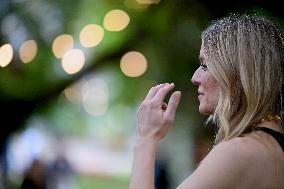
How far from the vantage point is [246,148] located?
6.84ft

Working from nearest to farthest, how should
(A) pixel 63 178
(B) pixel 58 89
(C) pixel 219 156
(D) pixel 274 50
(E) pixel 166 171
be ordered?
(C) pixel 219 156 → (D) pixel 274 50 → (B) pixel 58 89 → (E) pixel 166 171 → (A) pixel 63 178

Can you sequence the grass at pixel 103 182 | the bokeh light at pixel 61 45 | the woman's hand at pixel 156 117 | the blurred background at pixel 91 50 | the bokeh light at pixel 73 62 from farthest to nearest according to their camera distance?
the grass at pixel 103 182 < the bokeh light at pixel 61 45 < the bokeh light at pixel 73 62 < the blurred background at pixel 91 50 < the woman's hand at pixel 156 117

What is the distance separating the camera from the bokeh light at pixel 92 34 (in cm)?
700

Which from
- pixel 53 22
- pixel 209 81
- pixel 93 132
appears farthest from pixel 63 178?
pixel 209 81

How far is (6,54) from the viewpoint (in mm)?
6961

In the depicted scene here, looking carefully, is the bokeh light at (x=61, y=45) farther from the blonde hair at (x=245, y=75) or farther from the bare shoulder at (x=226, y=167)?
the bare shoulder at (x=226, y=167)

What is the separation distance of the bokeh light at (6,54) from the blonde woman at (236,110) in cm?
467

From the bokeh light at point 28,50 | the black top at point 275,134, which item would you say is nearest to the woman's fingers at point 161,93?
the black top at point 275,134

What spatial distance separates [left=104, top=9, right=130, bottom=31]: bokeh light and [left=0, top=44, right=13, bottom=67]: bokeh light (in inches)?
31.9

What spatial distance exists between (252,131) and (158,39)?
180 inches

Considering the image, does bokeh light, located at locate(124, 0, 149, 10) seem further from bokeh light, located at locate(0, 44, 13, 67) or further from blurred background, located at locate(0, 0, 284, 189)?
bokeh light, located at locate(0, 44, 13, 67)

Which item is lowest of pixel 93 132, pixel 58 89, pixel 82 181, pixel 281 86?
pixel 82 181

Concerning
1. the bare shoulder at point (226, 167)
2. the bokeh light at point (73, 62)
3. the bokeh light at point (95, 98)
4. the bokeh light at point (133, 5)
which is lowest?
the bokeh light at point (95, 98)

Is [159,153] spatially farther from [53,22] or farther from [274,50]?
[274,50]
